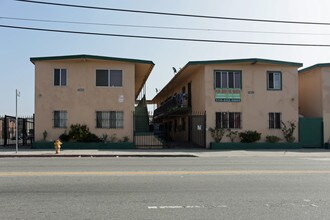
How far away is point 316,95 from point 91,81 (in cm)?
1653

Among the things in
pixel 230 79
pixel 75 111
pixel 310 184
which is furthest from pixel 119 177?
pixel 230 79

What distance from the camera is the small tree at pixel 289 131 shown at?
28986 millimetres

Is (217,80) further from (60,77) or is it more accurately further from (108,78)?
(60,77)

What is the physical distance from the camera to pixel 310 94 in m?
32.1

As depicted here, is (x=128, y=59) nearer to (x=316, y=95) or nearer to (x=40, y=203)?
(x=316, y=95)

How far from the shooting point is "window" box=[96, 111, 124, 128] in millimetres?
27766

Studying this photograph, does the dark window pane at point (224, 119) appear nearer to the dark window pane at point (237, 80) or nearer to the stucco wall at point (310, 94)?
the dark window pane at point (237, 80)

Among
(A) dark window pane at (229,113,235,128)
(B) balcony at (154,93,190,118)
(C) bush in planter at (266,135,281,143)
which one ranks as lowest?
(C) bush in planter at (266,135,281,143)

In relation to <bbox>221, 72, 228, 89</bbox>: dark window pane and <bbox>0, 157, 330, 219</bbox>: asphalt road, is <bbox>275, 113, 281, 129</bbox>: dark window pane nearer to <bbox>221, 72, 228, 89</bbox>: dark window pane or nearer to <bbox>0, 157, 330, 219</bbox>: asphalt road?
<bbox>221, 72, 228, 89</bbox>: dark window pane

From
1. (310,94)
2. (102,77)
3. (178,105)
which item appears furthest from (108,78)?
(310,94)

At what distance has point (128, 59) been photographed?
2789cm

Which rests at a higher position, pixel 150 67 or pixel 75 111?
pixel 150 67

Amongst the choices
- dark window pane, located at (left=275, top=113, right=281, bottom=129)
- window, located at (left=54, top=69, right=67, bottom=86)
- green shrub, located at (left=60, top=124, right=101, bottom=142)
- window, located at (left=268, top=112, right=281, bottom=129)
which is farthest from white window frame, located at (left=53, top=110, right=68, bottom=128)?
dark window pane, located at (left=275, top=113, right=281, bottom=129)

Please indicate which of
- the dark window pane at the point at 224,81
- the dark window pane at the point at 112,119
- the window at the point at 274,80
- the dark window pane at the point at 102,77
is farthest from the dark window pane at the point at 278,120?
the dark window pane at the point at 102,77
